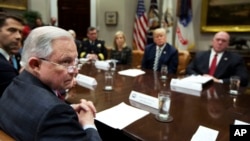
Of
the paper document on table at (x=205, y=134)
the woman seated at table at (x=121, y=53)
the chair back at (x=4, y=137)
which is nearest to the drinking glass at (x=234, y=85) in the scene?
the paper document on table at (x=205, y=134)

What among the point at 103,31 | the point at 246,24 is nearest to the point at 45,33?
the point at 246,24

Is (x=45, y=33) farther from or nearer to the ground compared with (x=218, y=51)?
farther from the ground

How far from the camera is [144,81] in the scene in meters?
2.36

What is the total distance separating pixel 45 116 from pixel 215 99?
4.61ft

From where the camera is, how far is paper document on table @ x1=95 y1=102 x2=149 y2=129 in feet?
4.44

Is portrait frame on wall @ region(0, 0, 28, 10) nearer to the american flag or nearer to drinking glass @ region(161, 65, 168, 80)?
the american flag

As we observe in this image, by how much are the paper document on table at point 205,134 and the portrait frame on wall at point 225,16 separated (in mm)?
3545

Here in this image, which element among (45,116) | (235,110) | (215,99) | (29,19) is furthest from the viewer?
(29,19)

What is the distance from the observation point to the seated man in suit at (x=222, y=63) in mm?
2834

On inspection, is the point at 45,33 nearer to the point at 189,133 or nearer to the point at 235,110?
the point at 189,133

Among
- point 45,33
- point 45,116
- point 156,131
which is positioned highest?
point 45,33

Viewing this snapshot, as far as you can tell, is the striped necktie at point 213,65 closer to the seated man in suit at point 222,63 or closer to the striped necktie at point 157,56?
the seated man in suit at point 222,63

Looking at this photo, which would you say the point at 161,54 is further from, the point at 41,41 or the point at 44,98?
the point at 44,98

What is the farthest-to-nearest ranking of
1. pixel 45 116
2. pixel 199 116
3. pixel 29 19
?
pixel 29 19
pixel 199 116
pixel 45 116
